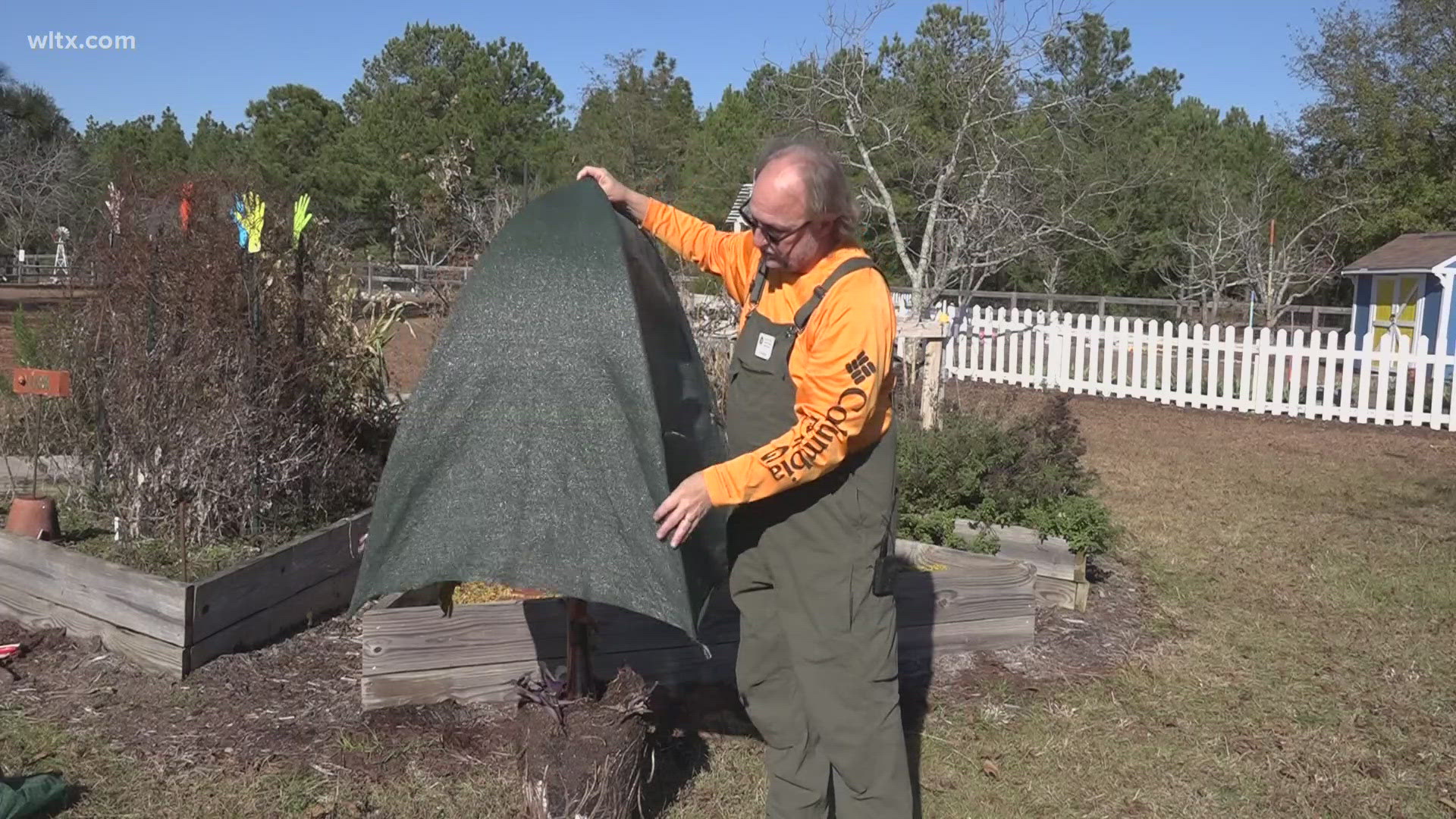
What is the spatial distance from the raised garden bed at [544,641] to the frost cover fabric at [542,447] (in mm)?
1219

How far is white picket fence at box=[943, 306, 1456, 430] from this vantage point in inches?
490

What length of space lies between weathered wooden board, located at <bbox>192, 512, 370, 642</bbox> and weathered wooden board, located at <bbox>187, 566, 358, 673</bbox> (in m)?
0.02

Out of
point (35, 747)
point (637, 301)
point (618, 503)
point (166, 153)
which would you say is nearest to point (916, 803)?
point (618, 503)

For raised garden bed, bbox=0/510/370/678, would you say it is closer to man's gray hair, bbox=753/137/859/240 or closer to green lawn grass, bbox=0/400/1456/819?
green lawn grass, bbox=0/400/1456/819

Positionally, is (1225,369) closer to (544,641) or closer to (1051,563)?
(1051,563)

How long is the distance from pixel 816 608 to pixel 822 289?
2.76 ft

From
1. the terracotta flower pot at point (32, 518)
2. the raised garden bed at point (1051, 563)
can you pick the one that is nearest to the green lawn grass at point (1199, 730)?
the raised garden bed at point (1051, 563)

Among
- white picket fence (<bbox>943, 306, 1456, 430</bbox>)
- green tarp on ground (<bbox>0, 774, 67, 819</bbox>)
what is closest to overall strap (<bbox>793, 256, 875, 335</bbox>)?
green tarp on ground (<bbox>0, 774, 67, 819</bbox>)

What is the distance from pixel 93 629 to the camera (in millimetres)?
4664

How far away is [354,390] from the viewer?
6.48m

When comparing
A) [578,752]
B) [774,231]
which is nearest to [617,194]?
[774,231]

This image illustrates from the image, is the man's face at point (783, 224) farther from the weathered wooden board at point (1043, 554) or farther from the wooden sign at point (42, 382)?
the wooden sign at point (42, 382)

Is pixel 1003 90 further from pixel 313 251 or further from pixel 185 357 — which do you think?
pixel 185 357

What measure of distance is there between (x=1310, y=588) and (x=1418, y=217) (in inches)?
963
